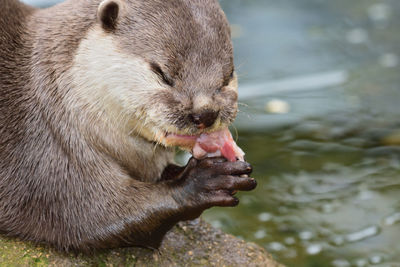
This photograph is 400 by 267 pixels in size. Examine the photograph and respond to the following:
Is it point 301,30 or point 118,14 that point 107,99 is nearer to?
point 118,14

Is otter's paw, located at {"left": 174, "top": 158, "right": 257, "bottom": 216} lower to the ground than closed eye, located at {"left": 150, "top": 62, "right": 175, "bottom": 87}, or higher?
lower

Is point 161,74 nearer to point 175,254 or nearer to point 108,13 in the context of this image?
point 108,13

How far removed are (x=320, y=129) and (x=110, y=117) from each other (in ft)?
11.5

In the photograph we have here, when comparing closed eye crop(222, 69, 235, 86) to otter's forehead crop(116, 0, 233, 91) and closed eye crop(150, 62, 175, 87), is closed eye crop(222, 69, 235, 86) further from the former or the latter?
closed eye crop(150, 62, 175, 87)

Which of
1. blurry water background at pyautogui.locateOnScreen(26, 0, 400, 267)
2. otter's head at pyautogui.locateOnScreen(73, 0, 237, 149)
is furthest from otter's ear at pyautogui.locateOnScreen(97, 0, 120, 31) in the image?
blurry water background at pyautogui.locateOnScreen(26, 0, 400, 267)

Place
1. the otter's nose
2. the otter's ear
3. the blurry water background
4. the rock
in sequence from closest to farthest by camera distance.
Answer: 1. the otter's nose
2. the otter's ear
3. the rock
4. the blurry water background

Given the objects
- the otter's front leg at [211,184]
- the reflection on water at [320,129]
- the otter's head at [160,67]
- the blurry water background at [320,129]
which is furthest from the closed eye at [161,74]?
the reflection on water at [320,129]

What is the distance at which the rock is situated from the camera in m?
2.99

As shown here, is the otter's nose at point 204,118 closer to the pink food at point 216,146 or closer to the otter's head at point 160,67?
the otter's head at point 160,67

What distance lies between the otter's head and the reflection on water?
1.82 m

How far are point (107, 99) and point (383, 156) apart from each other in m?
3.35

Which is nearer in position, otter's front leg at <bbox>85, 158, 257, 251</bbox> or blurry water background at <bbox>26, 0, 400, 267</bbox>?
otter's front leg at <bbox>85, 158, 257, 251</bbox>

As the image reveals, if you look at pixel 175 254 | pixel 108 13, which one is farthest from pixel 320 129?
pixel 108 13

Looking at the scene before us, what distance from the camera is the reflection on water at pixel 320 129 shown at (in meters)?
4.48
